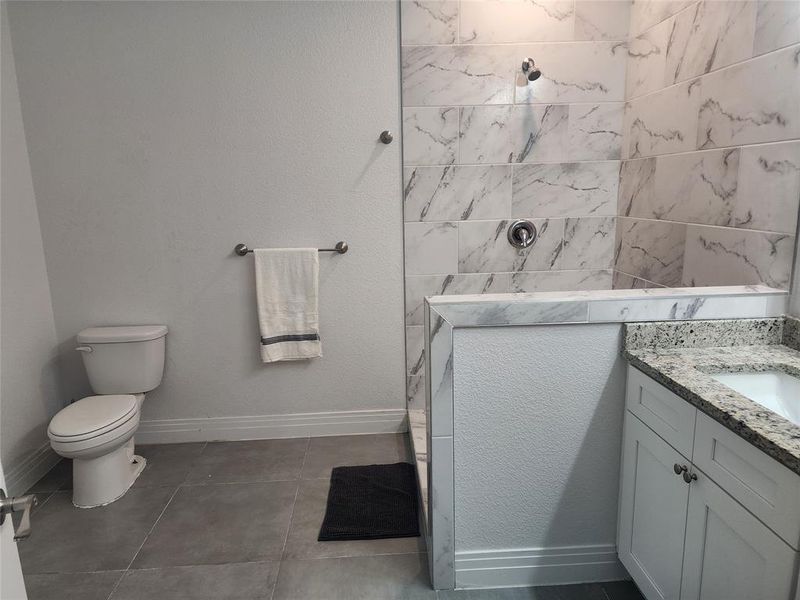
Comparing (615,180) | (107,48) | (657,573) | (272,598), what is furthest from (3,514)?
(615,180)

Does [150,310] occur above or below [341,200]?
below

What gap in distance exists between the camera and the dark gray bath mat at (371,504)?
7.10 feet

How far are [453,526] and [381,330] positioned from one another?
1.29 metres

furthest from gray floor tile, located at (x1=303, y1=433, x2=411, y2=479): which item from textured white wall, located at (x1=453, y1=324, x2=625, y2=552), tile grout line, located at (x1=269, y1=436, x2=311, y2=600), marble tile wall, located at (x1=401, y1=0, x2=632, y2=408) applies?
textured white wall, located at (x1=453, y1=324, x2=625, y2=552)

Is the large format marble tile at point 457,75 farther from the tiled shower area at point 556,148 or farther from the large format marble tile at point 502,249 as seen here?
the large format marble tile at point 502,249

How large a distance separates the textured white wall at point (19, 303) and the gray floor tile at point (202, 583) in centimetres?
100

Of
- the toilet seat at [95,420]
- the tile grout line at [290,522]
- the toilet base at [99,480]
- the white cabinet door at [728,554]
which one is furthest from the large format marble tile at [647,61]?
the toilet base at [99,480]

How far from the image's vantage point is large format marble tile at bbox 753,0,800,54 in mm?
1628

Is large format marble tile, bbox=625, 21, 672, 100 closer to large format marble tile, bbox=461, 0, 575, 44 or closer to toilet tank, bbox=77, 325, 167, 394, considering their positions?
large format marble tile, bbox=461, 0, 575, 44

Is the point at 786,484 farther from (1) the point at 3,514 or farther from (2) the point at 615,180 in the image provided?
(2) the point at 615,180

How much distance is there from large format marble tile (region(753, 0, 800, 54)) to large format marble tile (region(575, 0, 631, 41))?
980mm

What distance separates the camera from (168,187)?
107 inches

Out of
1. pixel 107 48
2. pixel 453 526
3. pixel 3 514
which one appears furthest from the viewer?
pixel 107 48

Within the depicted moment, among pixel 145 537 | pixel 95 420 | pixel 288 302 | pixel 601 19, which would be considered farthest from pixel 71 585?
pixel 601 19
